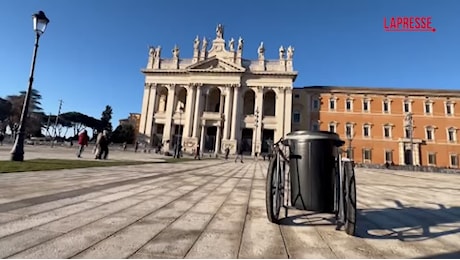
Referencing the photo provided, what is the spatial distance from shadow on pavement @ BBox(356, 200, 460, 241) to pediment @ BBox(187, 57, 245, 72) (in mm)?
44731

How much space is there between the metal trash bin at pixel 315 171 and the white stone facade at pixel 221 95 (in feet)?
135

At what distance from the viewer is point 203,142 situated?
4750cm

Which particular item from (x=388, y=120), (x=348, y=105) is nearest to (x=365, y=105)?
(x=348, y=105)

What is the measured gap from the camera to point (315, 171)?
10.4 feet

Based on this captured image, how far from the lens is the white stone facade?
46875 millimetres

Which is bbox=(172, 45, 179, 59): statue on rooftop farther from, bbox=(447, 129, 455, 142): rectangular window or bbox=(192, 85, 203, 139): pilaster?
bbox=(447, 129, 455, 142): rectangular window

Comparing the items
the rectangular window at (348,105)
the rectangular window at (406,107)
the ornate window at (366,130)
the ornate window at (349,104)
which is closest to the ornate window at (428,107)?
the rectangular window at (406,107)

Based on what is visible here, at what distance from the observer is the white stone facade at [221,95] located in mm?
46875

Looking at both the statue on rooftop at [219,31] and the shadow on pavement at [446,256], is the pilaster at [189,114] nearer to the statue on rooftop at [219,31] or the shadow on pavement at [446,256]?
the statue on rooftop at [219,31]

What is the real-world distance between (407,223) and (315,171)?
1.64 metres

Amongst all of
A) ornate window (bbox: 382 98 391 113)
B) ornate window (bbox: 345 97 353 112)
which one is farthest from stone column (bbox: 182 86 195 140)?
ornate window (bbox: 382 98 391 113)

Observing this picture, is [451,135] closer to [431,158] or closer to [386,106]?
[431,158]

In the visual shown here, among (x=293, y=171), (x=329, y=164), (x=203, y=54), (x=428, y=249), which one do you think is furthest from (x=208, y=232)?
(x=203, y=54)

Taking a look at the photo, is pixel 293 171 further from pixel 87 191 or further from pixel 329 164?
pixel 87 191
